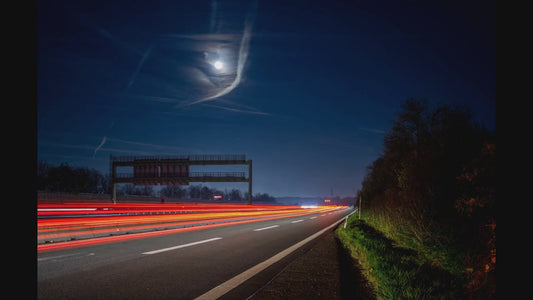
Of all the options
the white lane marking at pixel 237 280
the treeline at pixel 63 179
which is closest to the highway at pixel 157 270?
the white lane marking at pixel 237 280

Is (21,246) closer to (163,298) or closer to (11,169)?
(11,169)

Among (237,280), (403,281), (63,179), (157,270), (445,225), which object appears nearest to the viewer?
(403,281)

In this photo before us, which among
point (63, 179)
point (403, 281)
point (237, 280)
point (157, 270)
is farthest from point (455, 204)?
point (63, 179)

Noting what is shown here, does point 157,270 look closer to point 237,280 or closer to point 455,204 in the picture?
point 237,280

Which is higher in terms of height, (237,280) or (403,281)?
(403,281)

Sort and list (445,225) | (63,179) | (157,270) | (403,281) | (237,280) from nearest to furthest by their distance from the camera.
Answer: (403,281)
(237,280)
(157,270)
(445,225)
(63,179)

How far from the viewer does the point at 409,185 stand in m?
9.34

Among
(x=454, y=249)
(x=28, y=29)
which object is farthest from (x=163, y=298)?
(x=454, y=249)

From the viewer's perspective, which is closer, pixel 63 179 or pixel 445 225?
pixel 445 225

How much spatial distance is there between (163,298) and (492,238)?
554 centimetres

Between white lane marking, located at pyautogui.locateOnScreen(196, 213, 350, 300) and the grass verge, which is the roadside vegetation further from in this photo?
white lane marking, located at pyautogui.locateOnScreen(196, 213, 350, 300)

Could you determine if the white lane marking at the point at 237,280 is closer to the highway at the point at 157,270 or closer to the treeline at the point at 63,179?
the highway at the point at 157,270

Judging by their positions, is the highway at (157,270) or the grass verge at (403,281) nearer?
the grass verge at (403,281)

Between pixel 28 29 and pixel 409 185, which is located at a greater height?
pixel 28 29
